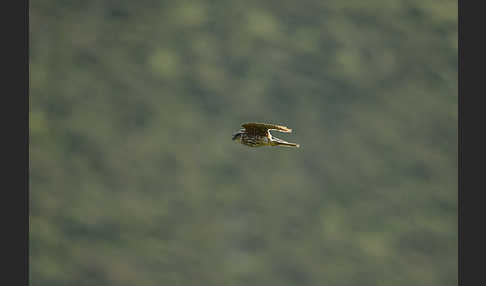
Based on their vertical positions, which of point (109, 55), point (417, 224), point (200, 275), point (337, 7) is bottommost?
point (200, 275)

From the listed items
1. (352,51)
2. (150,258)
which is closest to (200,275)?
(150,258)

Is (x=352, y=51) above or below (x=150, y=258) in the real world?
Result: above

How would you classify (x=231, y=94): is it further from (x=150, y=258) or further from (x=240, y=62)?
(x=150, y=258)

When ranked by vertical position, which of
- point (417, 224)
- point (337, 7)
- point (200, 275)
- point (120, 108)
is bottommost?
point (200, 275)

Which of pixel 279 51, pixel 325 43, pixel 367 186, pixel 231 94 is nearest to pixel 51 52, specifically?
pixel 231 94

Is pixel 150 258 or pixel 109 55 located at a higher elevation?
pixel 109 55

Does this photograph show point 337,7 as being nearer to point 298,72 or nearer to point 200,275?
point 298,72
